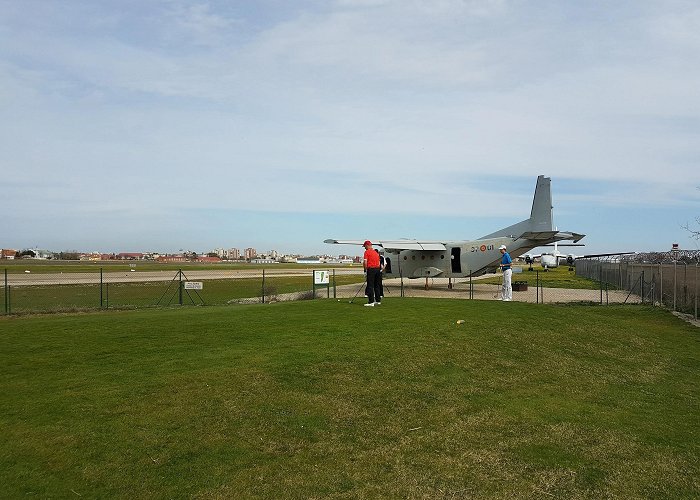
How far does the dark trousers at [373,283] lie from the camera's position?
1699 cm

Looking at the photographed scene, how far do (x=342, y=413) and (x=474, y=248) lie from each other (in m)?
28.9

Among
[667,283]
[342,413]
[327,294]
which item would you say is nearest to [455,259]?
[327,294]

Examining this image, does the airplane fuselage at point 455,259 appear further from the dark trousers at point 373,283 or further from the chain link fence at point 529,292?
the dark trousers at point 373,283

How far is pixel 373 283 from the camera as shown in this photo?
55.8ft

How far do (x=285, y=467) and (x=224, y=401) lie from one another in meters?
2.17

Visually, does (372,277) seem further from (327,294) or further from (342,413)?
(327,294)

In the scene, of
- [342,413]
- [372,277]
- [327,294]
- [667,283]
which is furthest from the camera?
[327,294]

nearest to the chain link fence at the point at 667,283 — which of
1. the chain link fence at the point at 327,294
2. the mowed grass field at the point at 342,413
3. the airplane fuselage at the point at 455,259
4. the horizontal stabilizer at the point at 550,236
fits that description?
the chain link fence at the point at 327,294

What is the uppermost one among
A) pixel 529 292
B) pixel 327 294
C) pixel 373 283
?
pixel 373 283

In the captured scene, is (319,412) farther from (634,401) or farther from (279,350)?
(634,401)

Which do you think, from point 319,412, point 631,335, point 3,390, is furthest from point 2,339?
point 631,335

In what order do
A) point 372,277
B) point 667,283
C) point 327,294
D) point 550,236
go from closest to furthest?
1. point 372,277
2. point 667,283
3. point 327,294
4. point 550,236

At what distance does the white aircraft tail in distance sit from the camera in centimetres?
3206

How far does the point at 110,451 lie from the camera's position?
19.5ft
